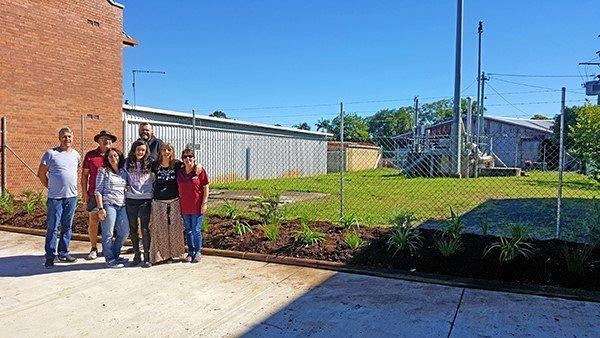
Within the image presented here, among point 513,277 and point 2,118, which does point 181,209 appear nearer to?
point 513,277

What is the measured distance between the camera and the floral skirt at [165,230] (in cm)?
565

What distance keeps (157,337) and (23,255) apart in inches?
149

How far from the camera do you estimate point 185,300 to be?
4395 mm

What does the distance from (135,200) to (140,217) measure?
0.76 ft

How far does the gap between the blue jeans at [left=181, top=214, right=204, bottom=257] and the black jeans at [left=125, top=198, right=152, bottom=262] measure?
0.47 meters

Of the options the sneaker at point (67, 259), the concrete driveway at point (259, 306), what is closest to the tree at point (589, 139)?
the concrete driveway at point (259, 306)

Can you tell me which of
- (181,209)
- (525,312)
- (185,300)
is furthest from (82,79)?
(525,312)

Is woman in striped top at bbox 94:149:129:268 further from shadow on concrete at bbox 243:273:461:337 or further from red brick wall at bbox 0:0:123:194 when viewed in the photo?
red brick wall at bbox 0:0:123:194

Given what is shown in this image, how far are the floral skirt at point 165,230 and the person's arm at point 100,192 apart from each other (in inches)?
22.8

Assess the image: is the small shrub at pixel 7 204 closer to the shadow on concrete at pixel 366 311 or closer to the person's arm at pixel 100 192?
the person's arm at pixel 100 192

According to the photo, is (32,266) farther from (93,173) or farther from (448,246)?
(448,246)

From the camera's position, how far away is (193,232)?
579 cm

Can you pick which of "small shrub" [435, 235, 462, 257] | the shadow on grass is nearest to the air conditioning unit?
the shadow on grass

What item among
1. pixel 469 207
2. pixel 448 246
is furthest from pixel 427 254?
pixel 469 207
